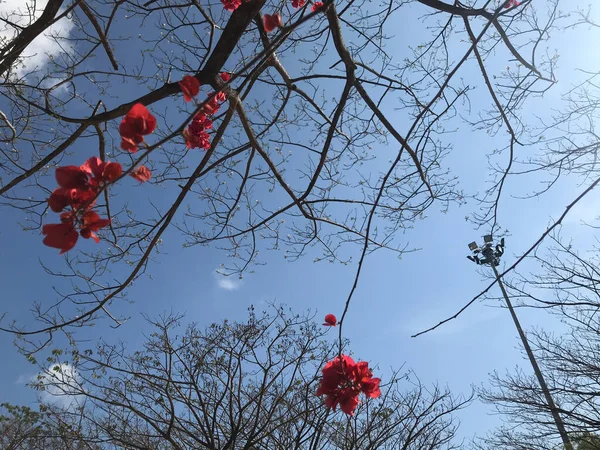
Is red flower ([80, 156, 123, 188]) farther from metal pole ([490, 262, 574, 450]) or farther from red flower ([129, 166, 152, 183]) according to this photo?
metal pole ([490, 262, 574, 450])

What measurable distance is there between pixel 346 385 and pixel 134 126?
1.16 m

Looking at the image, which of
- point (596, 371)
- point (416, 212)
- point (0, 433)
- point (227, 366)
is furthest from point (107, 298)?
point (0, 433)

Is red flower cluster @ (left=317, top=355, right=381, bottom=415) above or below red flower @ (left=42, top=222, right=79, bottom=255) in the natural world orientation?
below

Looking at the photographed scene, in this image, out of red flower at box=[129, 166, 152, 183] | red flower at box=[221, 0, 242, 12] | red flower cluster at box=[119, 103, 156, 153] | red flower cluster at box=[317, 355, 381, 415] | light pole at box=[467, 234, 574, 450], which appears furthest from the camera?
light pole at box=[467, 234, 574, 450]

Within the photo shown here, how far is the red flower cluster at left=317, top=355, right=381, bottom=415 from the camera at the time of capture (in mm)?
A: 1573

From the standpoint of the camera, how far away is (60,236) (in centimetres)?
94

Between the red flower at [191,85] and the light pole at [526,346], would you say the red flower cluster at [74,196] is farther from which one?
the light pole at [526,346]

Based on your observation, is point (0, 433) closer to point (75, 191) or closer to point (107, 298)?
point (107, 298)

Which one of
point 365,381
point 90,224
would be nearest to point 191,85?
point 90,224

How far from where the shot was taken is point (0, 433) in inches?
367

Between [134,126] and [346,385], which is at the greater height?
[134,126]

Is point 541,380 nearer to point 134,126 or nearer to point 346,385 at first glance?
point 346,385

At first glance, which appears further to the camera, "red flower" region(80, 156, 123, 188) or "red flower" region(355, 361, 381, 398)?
"red flower" region(355, 361, 381, 398)

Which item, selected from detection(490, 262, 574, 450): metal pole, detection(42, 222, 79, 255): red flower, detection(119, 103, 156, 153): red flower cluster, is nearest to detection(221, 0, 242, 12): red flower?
detection(119, 103, 156, 153): red flower cluster
